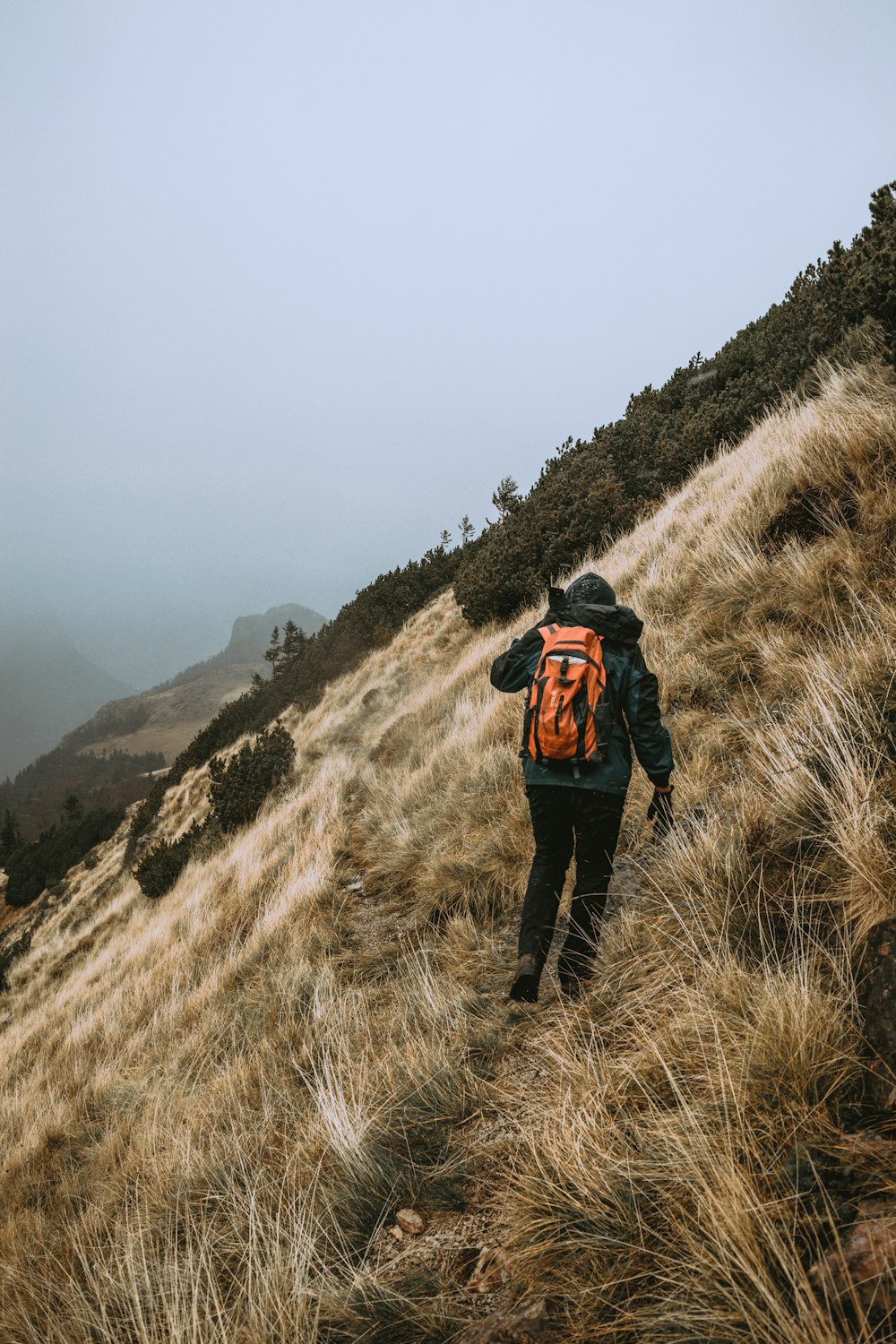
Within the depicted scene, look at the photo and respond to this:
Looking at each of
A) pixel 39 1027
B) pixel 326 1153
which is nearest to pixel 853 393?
pixel 326 1153

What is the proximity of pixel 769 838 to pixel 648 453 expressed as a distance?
10478 mm

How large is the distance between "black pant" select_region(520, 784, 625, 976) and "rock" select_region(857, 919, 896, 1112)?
3.72 ft

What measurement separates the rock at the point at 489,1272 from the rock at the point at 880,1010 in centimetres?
Result: 100

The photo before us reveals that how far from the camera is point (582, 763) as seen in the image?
2709 millimetres

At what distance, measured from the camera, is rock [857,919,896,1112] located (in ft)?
4.61

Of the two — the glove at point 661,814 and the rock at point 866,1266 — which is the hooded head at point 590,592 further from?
the rock at point 866,1266

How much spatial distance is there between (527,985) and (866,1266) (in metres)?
1.59

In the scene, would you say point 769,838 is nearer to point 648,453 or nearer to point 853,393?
point 853,393

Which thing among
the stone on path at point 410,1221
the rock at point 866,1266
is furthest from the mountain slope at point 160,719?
the rock at point 866,1266

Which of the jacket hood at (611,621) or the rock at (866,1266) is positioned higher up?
the jacket hood at (611,621)

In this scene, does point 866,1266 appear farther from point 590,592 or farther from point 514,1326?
point 590,592

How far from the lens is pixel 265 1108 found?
2666 millimetres

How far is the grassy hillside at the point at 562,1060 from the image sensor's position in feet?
4.55

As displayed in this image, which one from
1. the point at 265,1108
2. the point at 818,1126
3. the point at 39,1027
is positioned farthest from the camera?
the point at 39,1027
